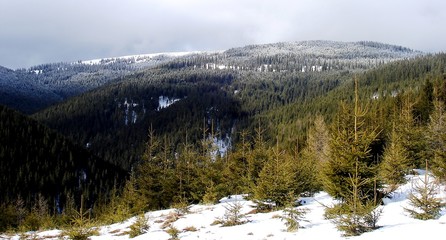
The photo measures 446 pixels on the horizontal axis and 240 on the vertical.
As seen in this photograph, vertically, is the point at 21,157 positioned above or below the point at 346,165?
below

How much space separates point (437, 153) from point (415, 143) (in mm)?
6858

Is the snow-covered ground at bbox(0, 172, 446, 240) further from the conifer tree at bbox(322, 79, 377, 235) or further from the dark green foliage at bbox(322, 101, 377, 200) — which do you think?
the dark green foliage at bbox(322, 101, 377, 200)

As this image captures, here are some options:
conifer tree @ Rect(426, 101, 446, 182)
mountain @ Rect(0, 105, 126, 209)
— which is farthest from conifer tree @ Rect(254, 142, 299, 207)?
mountain @ Rect(0, 105, 126, 209)

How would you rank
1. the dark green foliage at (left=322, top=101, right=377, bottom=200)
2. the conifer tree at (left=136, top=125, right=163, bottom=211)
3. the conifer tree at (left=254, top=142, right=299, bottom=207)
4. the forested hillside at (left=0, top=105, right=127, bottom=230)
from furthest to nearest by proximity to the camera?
the forested hillside at (left=0, top=105, right=127, bottom=230) < the conifer tree at (left=136, top=125, right=163, bottom=211) < the conifer tree at (left=254, top=142, right=299, bottom=207) < the dark green foliage at (left=322, top=101, right=377, bottom=200)

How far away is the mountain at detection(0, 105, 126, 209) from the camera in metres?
96.6

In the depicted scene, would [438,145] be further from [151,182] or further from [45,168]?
[45,168]

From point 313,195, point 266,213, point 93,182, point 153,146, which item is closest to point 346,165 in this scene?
point 266,213

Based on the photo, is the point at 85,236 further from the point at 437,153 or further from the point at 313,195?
the point at 437,153

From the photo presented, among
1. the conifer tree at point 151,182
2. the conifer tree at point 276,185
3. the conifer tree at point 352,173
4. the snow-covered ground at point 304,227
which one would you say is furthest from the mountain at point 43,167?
the conifer tree at point 352,173

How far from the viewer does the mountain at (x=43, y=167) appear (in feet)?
317

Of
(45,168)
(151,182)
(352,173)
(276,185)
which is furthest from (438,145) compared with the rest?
(45,168)

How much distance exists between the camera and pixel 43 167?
10256cm

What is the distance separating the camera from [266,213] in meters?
25.0

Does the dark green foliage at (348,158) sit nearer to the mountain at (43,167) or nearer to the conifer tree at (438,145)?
the conifer tree at (438,145)
